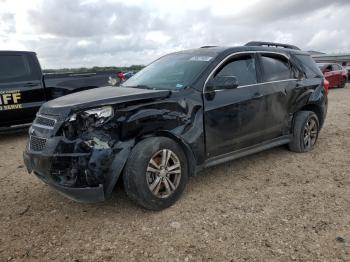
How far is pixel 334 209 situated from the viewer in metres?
3.77

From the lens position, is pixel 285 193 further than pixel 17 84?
No

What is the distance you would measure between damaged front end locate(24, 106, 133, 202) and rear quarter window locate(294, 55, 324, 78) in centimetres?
364

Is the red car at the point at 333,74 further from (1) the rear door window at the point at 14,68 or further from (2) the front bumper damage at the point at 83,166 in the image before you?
(2) the front bumper damage at the point at 83,166

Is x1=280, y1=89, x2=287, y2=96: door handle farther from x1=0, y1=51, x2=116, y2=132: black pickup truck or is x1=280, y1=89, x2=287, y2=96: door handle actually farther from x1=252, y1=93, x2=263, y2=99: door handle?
x1=0, y1=51, x2=116, y2=132: black pickup truck

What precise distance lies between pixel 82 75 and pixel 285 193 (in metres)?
5.86

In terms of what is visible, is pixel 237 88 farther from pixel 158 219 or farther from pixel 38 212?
pixel 38 212

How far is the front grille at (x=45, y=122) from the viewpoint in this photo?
3.54 m

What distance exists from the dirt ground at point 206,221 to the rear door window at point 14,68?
10.1ft

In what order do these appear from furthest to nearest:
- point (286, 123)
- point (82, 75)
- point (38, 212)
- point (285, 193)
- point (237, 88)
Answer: point (82, 75), point (286, 123), point (237, 88), point (285, 193), point (38, 212)

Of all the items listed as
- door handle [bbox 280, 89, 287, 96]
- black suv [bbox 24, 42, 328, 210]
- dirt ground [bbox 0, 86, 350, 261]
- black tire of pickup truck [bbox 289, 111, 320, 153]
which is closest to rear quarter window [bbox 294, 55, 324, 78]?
black suv [bbox 24, 42, 328, 210]

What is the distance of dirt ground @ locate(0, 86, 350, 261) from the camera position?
305 cm

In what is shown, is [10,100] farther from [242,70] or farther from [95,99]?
[242,70]

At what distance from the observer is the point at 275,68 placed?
5.25 metres

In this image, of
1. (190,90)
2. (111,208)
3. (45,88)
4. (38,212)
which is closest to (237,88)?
(190,90)
